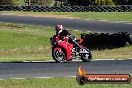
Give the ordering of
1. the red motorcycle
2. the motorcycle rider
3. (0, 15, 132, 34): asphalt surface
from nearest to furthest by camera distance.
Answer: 1. the motorcycle rider
2. the red motorcycle
3. (0, 15, 132, 34): asphalt surface

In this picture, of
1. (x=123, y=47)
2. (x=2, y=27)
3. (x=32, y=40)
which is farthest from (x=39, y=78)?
(x=2, y=27)

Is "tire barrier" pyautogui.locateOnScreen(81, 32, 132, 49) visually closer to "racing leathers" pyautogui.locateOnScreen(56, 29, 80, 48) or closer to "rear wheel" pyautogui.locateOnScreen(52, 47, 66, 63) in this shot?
"racing leathers" pyautogui.locateOnScreen(56, 29, 80, 48)

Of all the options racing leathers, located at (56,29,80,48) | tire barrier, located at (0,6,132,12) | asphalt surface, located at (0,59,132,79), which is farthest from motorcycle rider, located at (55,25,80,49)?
tire barrier, located at (0,6,132,12)

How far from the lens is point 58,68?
47.4 ft

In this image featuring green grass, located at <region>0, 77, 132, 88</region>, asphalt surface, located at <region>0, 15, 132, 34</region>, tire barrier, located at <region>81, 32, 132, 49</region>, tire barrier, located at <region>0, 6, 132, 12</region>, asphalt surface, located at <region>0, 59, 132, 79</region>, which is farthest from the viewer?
tire barrier, located at <region>0, 6, 132, 12</region>

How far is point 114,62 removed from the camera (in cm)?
1578

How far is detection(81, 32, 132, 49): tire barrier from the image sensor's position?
25.0 meters

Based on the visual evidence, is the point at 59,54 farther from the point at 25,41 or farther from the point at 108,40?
the point at 25,41

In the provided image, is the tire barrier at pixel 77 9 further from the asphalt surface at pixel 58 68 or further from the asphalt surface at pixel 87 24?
the asphalt surface at pixel 58 68

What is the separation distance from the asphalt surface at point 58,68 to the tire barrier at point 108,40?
8.99m

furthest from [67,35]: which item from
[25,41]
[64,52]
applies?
[25,41]

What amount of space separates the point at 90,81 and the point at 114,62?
5950mm

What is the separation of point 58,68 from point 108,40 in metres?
11.7

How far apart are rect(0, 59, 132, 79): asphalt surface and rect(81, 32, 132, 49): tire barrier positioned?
8995mm
